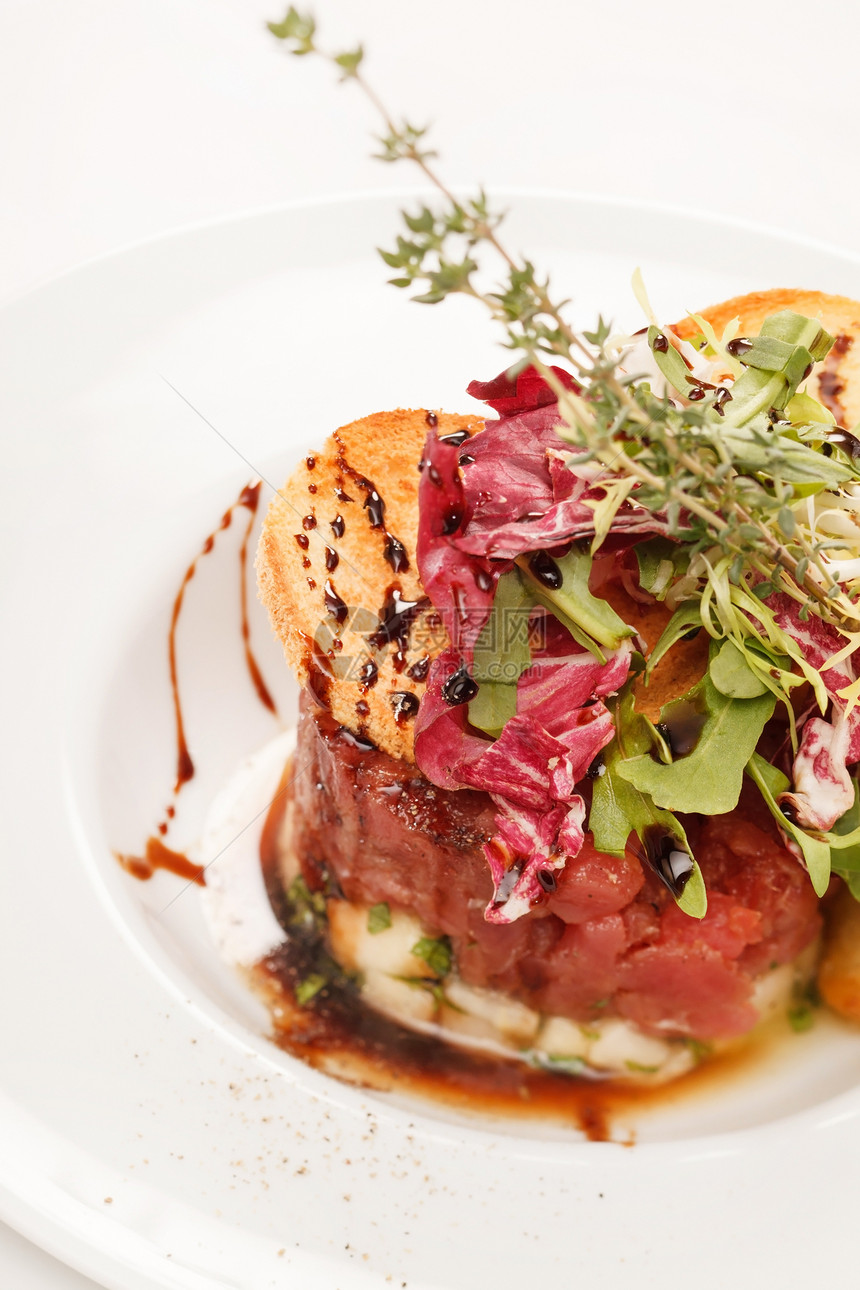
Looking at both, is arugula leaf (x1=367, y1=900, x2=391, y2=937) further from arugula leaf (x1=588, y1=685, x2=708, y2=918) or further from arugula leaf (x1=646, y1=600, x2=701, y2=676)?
arugula leaf (x1=646, y1=600, x2=701, y2=676)

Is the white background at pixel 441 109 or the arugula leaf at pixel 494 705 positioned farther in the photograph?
the white background at pixel 441 109

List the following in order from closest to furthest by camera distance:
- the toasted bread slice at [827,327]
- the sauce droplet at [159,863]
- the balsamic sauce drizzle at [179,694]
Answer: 1. the toasted bread slice at [827,327]
2. the sauce droplet at [159,863]
3. the balsamic sauce drizzle at [179,694]

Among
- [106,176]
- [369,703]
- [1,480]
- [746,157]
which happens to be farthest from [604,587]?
[106,176]

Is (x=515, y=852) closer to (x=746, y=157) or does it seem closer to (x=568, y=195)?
(x=568, y=195)

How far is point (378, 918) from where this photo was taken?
2.42 m

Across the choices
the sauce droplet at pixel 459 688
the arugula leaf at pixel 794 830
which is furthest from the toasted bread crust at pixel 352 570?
the arugula leaf at pixel 794 830

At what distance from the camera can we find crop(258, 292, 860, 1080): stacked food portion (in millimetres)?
1765

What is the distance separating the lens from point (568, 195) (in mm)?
3027

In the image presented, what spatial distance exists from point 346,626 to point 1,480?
106 centimetres

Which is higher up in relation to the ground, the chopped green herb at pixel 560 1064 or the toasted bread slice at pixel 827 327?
the toasted bread slice at pixel 827 327

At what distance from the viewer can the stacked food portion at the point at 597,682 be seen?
176 centimetres

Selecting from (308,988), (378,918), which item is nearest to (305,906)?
(308,988)

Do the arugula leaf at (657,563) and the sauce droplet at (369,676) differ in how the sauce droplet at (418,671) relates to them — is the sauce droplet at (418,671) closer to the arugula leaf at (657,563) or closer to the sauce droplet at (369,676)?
the sauce droplet at (369,676)

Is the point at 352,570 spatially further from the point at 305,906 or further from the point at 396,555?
the point at 305,906
